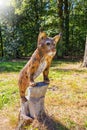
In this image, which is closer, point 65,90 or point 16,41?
point 65,90

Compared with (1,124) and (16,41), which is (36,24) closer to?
(16,41)

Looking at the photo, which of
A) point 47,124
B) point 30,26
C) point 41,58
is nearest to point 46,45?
point 41,58

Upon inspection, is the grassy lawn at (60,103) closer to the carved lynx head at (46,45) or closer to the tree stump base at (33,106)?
the tree stump base at (33,106)

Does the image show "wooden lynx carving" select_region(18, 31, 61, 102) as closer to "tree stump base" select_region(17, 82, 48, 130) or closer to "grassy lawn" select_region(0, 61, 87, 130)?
"tree stump base" select_region(17, 82, 48, 130)

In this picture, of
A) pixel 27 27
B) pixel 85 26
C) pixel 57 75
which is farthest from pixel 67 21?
pixel 57 75

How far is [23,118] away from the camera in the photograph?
4344mm

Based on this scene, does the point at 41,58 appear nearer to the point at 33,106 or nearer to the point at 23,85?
the point at 23,85

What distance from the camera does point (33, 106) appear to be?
4.34 meters

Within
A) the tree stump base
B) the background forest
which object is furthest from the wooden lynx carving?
the background forest

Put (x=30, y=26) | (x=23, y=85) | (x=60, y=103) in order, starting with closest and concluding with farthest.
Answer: (x=23, y=85) < (x=60, y=103) < (x=30, y=26)

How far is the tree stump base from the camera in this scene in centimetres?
422

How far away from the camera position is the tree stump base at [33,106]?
422cm

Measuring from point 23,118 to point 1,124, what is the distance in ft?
1.91

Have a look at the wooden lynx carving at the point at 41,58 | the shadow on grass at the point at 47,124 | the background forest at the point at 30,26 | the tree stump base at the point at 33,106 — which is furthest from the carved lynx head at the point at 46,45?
the background forest at the point at 30,26
